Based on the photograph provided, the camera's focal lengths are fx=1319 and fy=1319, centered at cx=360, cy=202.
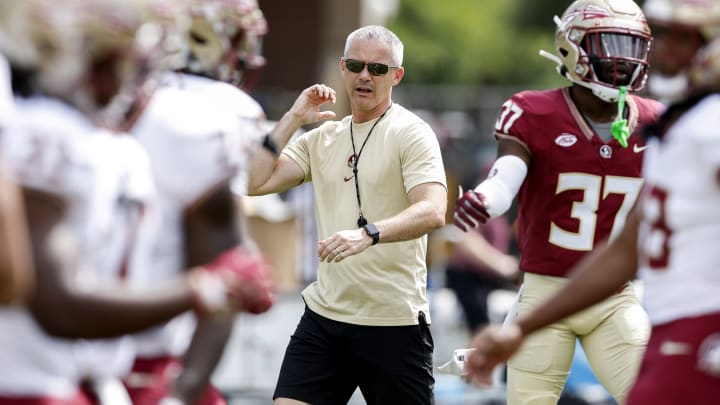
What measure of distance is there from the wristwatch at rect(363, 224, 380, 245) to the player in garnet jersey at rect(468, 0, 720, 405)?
140cm

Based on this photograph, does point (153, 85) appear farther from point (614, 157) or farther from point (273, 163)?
point (614, 157)

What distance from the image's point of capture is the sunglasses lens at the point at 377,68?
594 centimetres

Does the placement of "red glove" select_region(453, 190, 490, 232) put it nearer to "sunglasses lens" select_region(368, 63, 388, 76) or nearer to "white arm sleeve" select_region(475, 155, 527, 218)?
"white arm sleeve" select_region(475, 155, 527, 218)

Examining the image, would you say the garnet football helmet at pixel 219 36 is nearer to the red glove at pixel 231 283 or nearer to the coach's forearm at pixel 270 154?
the red glove at pixel 231 283

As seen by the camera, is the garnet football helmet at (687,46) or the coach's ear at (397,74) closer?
the garnet football helmet at (687,46)

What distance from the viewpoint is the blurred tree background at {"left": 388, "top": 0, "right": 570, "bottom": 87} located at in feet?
192

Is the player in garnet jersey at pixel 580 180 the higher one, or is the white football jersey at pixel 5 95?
the white football jersey at pixel 5 95

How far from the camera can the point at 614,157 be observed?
567 cm

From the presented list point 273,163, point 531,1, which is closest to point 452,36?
point 531,1

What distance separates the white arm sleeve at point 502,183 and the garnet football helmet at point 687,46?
1.43 metres

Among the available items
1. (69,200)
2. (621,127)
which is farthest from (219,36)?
(621,127)

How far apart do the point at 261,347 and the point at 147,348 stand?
7.26m

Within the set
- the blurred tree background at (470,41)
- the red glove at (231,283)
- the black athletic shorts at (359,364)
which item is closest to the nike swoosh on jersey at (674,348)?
the red glove at (231,283)

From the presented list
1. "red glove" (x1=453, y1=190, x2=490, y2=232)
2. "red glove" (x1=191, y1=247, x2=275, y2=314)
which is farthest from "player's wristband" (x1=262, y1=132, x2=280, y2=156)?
"red glove" (x1=191, y1=247, x2=275, y2=314)
